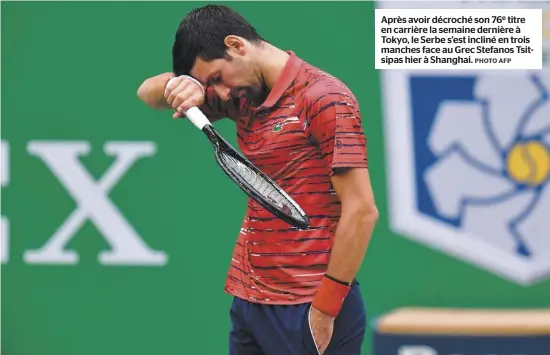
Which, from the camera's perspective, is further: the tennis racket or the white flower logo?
the white flower logo

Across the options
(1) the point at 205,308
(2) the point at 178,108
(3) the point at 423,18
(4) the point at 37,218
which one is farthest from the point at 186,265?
(2) the point at 178,108

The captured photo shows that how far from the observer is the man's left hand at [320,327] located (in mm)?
2572

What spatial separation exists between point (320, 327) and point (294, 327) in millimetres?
79

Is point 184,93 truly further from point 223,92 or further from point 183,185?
point 183,185

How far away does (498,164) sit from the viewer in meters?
4.73

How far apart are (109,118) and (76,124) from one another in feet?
0.52

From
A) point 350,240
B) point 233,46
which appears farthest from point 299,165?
point 233,46

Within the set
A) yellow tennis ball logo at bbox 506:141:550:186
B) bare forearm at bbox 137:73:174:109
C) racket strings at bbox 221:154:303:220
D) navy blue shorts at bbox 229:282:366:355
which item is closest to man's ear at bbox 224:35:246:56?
racket strings at bbox 221:154:303:220

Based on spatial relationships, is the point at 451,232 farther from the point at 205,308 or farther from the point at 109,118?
the point at 109,118

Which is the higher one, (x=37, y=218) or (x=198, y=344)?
(x=37, y=218)

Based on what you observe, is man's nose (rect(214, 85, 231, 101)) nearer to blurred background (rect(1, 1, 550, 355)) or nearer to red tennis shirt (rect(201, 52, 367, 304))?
red tennis shirt (rect(201, 52, 367, 304))

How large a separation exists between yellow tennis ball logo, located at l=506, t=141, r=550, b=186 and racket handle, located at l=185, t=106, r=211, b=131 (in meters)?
2.39

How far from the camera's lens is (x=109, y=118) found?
484cm

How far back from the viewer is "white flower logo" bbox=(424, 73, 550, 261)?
4719 mm
